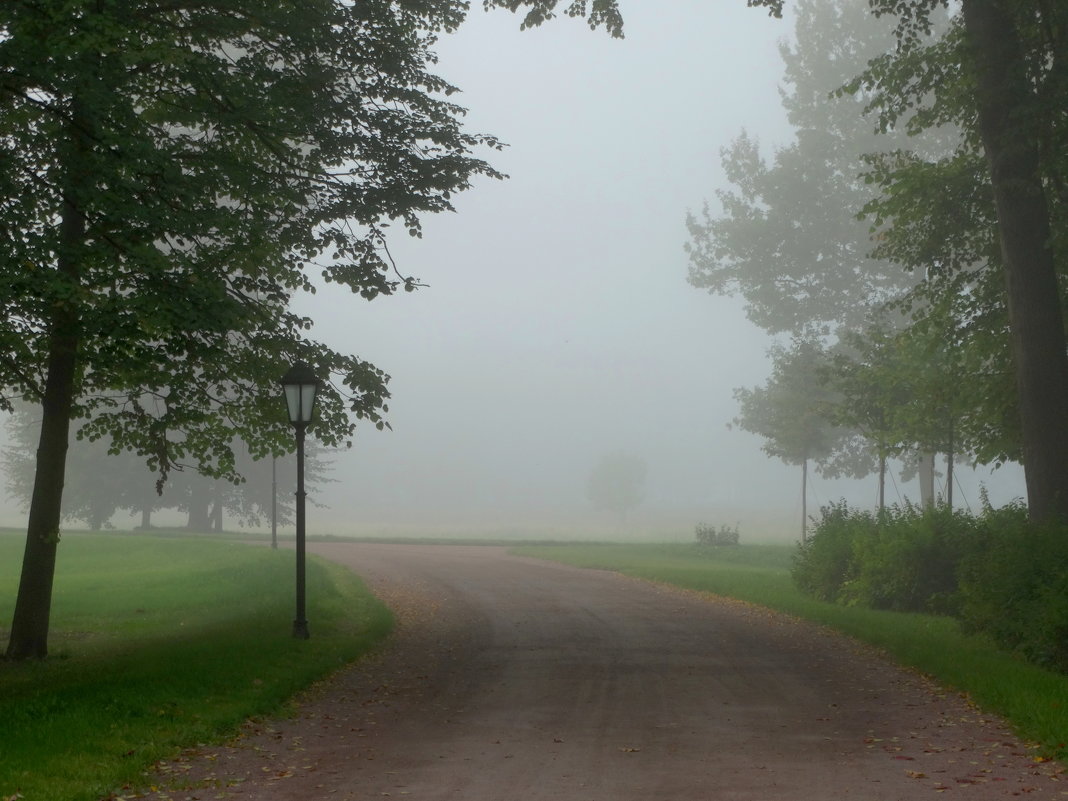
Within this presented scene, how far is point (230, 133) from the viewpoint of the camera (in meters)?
16.0

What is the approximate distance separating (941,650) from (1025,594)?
124 centimetres

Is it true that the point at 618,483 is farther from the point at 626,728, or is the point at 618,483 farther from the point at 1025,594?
the point at 626,728

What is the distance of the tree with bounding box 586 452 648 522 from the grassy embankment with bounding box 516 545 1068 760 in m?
91.7

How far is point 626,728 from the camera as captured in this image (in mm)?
9547

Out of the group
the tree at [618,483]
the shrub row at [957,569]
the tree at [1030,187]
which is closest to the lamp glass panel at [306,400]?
the shrub row at [957,569]

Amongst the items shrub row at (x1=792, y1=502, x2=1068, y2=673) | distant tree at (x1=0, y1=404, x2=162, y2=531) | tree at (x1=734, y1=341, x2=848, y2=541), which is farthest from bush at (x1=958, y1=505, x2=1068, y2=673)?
distant tree at (x1=0, y1=404, x2=162, y2=531)

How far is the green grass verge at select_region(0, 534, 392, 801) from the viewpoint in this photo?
8.22 m

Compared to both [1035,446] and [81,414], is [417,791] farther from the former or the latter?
[1035,446]

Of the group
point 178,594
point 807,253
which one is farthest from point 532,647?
point 807,253

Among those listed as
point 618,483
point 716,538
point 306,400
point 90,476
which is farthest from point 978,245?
point 618,483

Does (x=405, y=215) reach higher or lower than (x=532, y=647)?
higher

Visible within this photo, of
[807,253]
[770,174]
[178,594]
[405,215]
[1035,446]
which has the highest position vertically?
[770,174]

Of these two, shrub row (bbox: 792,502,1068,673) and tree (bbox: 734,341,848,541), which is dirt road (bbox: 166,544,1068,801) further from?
tree (bbox: 734,341,848,541)

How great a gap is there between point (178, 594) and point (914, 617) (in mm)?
15477
